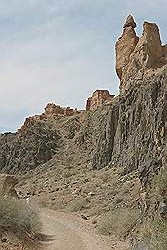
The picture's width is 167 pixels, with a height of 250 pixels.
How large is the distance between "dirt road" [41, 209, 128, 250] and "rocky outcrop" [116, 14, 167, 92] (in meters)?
24.3

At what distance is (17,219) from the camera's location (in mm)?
19438

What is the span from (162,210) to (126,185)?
1731cm

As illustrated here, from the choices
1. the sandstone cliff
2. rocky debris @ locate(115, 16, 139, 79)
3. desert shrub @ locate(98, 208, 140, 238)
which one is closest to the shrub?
desert shrub @ locate(98, 208, 140, 238)

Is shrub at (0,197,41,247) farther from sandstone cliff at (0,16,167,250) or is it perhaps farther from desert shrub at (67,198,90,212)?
desert shrub at (67,198,90,212)

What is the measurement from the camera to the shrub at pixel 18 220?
61.9 feet

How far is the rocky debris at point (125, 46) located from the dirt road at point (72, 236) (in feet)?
101

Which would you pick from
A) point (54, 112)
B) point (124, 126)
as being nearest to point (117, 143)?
point (124, 126)

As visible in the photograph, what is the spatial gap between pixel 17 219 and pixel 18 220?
0.20 ft

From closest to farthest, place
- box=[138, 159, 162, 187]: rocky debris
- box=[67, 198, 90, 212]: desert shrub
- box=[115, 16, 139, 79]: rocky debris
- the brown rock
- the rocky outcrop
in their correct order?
box=[138, 159, 162, 187]: rocky debris
box=[67, 198, 90, 212]: desert shrub
the rocky outcrop
box=[115, 16, 139, 79]: rocky debris
the brown rock

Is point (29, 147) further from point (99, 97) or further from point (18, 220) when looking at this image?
point (18, 220)

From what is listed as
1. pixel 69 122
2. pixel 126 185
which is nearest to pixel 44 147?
pixel 69 122

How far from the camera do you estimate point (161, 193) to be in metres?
15.1

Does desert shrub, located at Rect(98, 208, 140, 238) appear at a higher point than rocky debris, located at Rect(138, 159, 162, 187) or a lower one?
lower

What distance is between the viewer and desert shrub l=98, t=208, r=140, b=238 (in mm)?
20688
